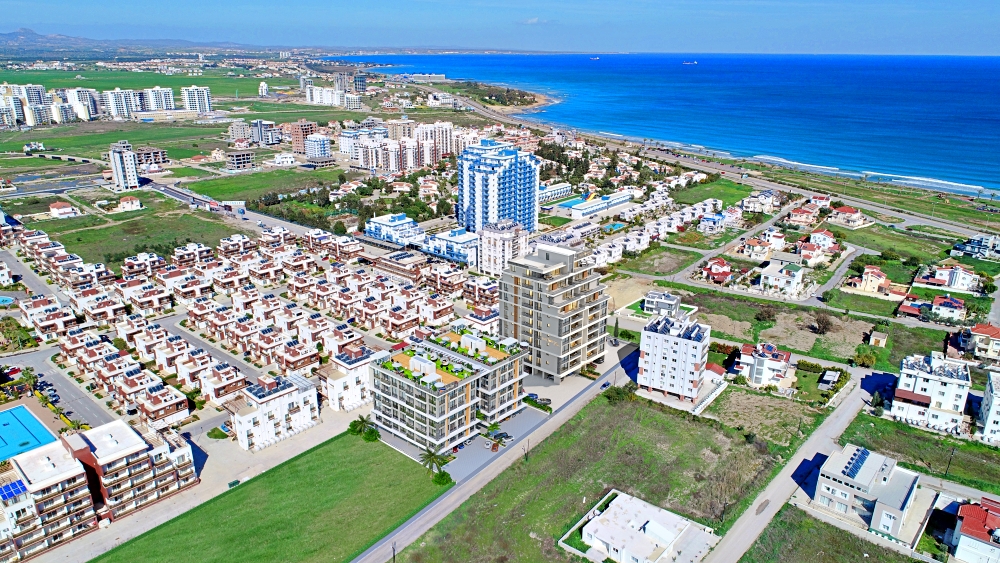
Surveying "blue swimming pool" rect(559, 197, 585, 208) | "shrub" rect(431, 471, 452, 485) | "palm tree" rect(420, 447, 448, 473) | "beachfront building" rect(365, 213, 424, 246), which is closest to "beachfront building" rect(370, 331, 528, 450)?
"palm tree" rect(420, 447, 448, 473)

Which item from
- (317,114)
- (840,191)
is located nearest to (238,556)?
(840,191)

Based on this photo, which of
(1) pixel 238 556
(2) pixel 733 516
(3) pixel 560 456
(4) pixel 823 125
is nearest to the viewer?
(1) pixel 238 556

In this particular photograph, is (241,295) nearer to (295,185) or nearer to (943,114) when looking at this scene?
(295,185)

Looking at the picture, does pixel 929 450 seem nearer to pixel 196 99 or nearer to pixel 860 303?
pixel 860 303

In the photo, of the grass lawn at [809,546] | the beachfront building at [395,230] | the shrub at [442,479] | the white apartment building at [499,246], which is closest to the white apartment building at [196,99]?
the beachfront building at [395,230]

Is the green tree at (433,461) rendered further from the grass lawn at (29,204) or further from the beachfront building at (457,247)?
the grass lawn at (29,204)
